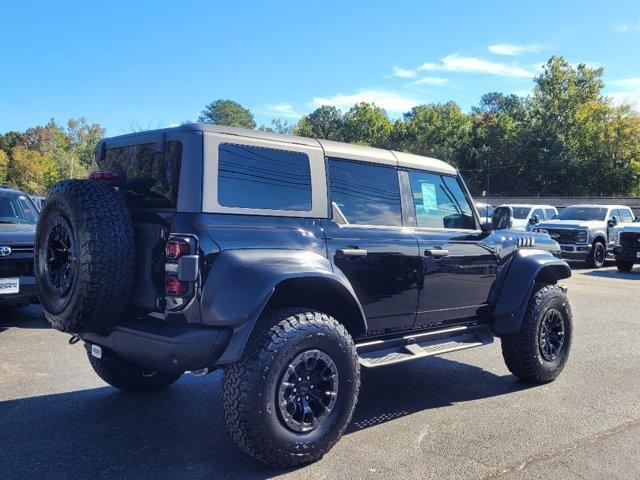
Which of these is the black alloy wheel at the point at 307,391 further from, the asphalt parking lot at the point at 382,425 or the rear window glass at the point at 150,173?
the rear window glass at the point at 150,173

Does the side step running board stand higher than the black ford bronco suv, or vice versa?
the black ford bronco suv

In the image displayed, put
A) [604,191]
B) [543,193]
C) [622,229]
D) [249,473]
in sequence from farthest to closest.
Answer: [543,193] < [604,191] < [622,229] < [249,473]

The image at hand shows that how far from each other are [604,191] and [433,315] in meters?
45.6

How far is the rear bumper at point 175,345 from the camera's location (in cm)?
318

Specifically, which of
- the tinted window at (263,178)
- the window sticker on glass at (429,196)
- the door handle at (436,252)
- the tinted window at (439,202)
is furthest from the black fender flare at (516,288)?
the tinted window at (263,178)

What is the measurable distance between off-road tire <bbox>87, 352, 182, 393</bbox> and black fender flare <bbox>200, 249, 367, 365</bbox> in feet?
5.34

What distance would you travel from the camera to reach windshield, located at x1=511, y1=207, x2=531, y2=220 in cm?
2158

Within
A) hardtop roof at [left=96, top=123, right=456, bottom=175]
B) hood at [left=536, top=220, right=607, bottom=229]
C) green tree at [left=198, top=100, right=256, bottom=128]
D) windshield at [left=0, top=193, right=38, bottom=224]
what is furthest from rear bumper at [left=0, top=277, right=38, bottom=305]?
green tree at [left=198, top=100, right=256, bottom=128]

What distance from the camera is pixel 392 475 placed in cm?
340

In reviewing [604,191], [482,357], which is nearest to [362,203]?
[482,357]

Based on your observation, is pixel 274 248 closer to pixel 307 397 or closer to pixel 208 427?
pixel 307 397

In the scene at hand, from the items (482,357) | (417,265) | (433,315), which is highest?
(417,265)

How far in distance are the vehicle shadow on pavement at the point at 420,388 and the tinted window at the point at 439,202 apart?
1.48 m

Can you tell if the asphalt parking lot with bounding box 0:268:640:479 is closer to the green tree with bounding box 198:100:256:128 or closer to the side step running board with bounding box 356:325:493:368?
the side step running board with bounding box 356:325:493:368
